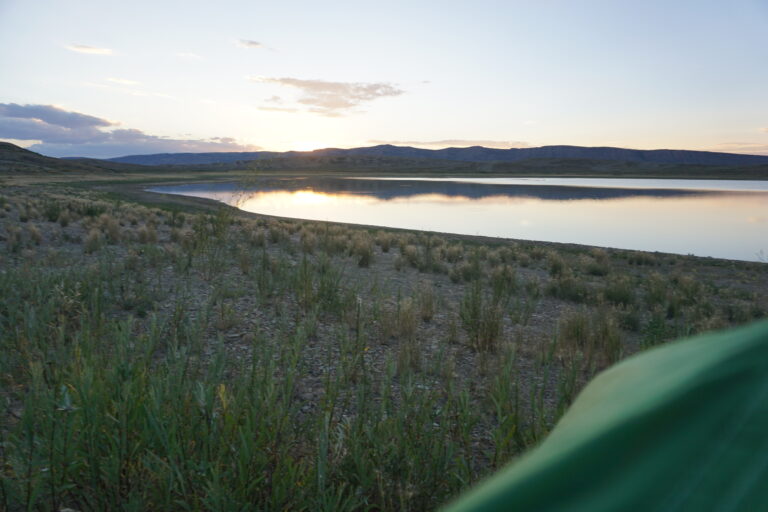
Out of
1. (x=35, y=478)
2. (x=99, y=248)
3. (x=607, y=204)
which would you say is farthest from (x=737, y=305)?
(x=607, y=204)

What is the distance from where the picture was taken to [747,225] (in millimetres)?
27703

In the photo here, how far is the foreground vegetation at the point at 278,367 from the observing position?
88.7 inches

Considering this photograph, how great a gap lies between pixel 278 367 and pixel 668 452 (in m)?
3.89

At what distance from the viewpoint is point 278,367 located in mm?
4055

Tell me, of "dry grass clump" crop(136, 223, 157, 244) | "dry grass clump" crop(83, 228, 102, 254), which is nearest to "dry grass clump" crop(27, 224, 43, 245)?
"dry grass clump" crop(83, 228, 102, 254)

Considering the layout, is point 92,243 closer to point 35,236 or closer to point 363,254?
point 35,236

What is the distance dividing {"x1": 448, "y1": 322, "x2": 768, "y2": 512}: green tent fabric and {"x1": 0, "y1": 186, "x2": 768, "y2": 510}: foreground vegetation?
1.85 metres

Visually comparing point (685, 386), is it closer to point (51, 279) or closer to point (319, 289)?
point (319, 289)

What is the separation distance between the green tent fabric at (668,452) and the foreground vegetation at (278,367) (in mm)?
1852

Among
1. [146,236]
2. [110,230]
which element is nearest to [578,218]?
[146,236]

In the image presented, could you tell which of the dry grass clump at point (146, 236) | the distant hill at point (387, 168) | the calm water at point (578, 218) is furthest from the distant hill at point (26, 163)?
the dry grass clump at point (146, 236)

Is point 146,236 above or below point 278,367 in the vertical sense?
above

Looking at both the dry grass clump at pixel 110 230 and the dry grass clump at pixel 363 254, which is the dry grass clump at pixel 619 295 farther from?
the dry grass clump at pixel 110 230

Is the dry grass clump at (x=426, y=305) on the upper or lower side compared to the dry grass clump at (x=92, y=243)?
lower
